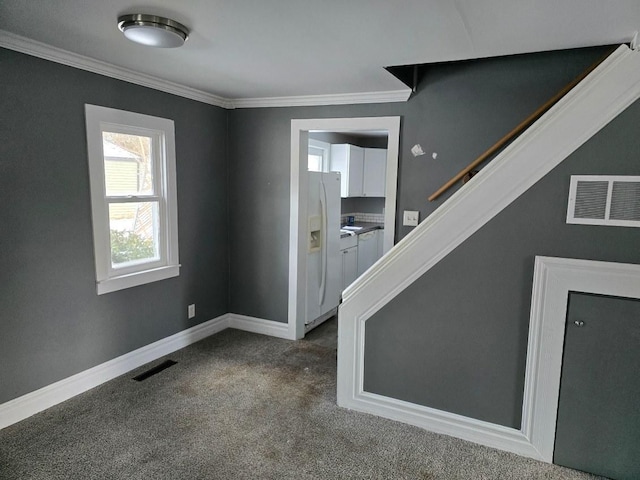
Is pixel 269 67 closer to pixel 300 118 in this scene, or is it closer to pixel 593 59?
pixel 300 118

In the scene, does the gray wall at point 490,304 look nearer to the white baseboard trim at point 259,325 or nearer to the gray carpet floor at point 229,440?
the gray carpet floor at point 229,440

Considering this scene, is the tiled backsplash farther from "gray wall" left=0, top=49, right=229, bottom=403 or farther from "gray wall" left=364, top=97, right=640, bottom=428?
"gray wall" left=364, top=97, right=640, bottom=428

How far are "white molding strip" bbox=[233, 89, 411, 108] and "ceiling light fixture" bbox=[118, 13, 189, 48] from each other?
1582mm

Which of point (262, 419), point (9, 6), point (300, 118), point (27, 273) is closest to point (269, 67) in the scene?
point (300, 118)

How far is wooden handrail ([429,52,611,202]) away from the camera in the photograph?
2.51 m

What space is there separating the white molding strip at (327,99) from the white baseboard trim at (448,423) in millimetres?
2250

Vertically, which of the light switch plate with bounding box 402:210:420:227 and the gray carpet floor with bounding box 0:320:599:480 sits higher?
the light switch plate with bounding box 402:210:420:227

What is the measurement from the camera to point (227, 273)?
4.16 m

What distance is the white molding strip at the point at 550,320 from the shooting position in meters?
1.96

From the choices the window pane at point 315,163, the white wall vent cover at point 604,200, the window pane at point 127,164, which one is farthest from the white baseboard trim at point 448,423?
the window pane at point 315,163

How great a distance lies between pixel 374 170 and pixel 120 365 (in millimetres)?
4337

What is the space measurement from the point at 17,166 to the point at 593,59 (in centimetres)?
361

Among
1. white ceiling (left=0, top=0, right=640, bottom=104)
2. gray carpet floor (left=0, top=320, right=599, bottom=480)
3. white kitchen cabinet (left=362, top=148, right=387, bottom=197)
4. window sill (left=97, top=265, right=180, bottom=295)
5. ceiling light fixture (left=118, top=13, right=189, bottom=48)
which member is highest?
white ceiling (left=0, top=0, right=640, bottom=104)

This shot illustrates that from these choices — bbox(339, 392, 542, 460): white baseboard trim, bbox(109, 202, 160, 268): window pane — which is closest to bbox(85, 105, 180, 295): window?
bbox(109, 202, 160, 268): window pane
